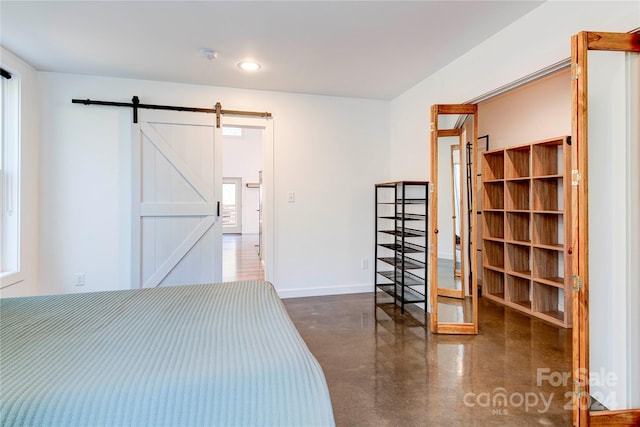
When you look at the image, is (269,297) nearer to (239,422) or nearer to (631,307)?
(239,422)

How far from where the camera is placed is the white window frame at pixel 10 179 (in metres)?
2.88

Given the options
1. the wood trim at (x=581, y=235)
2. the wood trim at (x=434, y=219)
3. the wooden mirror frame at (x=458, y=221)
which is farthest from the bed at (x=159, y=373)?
the wooden mirror frame at (x=458, y=221)

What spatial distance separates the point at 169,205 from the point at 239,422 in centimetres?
306

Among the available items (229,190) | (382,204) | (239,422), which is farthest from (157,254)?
(229,190)

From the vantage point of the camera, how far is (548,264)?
351 cm

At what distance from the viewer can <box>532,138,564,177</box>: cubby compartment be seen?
134 inches

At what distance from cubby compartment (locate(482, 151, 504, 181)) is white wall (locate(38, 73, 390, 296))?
1.23 meters

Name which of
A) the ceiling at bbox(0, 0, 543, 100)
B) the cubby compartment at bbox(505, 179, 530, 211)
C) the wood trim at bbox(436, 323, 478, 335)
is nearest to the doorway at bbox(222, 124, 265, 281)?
the ceiling at bbox(0, 0, 543, 100)

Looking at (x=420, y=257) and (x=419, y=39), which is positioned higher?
(x=419, y=39)

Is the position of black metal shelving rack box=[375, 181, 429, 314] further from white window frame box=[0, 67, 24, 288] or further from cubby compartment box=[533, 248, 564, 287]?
white window frame box=[0, 67, 24, 288]

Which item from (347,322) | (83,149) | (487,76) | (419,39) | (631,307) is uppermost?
(419,39)

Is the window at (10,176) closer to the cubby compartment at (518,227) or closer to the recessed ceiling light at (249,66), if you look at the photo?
the recessed ceiling light at (249,66)

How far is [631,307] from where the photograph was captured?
66.2 inches

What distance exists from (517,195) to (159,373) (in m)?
4.02
